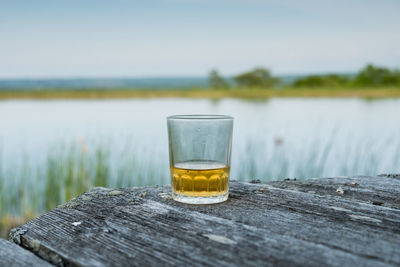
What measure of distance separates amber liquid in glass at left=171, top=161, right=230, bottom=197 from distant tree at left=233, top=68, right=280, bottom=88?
12.3 meters

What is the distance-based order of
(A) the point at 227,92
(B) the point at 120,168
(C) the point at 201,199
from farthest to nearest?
1. (A) the point at 227,92
2. (B) the point at 120,168
3. (C) the point at 201,199

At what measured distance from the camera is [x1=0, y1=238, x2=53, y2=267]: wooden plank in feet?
1.95

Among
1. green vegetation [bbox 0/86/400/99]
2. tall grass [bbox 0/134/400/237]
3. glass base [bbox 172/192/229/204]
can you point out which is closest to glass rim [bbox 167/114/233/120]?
glass base [bbox 172/192/229/204]

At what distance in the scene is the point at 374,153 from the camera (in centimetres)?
337

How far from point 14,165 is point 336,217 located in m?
2.95

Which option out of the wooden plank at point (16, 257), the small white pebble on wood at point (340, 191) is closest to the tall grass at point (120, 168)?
the small white pebble on wood at point (340, 191)

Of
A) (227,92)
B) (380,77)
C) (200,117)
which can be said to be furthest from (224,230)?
(380,77)

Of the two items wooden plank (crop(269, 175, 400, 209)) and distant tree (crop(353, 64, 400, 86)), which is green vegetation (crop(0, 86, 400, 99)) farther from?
wooden plank (crop(269, 175, 400, 209))

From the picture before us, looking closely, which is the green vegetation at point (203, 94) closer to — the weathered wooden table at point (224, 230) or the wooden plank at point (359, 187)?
the wooden plank at point (359, 187)

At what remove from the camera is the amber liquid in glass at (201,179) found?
0.84 metres

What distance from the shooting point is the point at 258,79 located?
1355 cm

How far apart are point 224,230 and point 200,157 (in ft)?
0.74

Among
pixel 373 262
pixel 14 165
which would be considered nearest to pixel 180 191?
pixel 373 262

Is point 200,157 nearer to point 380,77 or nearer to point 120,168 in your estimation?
point 120,168
